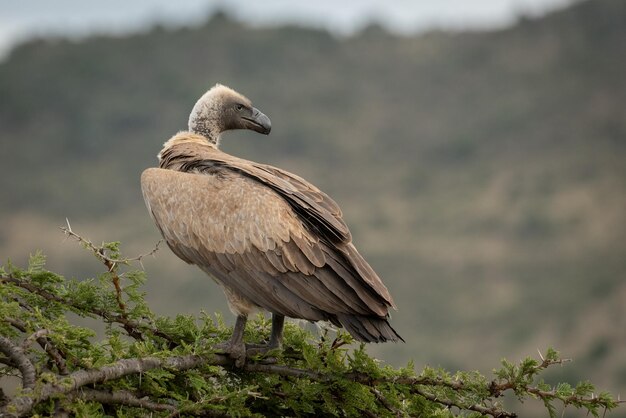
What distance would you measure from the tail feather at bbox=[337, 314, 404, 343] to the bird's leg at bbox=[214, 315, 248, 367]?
54 centimetres

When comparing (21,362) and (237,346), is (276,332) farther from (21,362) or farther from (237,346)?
(21,362)

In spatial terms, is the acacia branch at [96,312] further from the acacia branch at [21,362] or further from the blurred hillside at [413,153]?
the blurred hillside at [413,153]

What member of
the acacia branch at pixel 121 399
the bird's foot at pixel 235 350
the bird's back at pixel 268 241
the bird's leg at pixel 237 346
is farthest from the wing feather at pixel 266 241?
the acacia branch at pixel 121 399

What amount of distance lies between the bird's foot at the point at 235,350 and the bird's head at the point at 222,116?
2674 millimetres

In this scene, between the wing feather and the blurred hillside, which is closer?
the wing feather

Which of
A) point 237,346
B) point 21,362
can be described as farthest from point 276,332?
point 21,362

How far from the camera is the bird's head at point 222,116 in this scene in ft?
27.9

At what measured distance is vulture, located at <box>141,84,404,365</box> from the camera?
20.1 ft

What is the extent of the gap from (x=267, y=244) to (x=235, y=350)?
69 cm

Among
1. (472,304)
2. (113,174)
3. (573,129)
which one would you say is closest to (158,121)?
(113,174)

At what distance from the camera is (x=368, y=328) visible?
5.99 meters

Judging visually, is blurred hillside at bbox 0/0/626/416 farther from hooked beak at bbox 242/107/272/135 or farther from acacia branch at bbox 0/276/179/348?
acacia branch at bbox 0/276/179/348

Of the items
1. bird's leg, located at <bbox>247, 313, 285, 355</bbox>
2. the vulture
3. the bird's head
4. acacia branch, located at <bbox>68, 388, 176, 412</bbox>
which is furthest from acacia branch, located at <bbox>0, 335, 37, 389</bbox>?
the bird's head

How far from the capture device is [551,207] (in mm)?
54281
